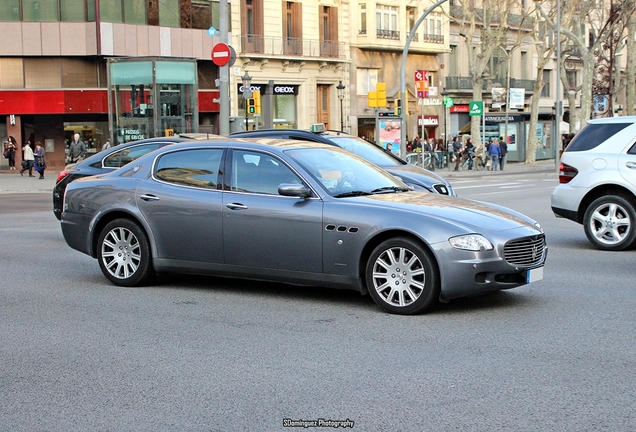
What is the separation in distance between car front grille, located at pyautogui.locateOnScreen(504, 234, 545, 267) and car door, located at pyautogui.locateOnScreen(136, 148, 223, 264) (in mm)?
2750

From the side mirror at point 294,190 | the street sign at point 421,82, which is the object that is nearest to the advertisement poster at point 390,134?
the street sign at point 421,82

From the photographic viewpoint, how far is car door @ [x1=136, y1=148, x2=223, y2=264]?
8945 millimetres

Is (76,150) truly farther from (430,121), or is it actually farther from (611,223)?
(611,223)

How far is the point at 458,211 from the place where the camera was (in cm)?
823

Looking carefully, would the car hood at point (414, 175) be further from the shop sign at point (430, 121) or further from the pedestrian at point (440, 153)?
the shop sign at point (430, 121)

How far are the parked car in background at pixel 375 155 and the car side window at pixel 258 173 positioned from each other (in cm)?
563

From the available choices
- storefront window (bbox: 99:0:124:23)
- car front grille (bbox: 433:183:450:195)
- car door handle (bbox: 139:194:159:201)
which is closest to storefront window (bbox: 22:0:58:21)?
storefront window (bbox: 99:0:124:23)

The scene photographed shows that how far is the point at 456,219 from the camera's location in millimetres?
7969

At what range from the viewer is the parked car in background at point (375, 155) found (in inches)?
572

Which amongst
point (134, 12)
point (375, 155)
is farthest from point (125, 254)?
point (134, 12)

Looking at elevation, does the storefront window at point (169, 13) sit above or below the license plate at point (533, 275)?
above

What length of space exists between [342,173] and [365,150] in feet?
23.2

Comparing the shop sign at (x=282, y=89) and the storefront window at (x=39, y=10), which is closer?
the storefront window at (x=39, y=10)

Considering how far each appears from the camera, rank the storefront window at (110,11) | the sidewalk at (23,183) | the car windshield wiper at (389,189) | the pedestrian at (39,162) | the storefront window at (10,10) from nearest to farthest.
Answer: the car windshield wiper at (389,189) → the sidewalk at (23,183) → the pedestrian at (39,162) → the storefront window at (10,10) → the storefront window at (110,11)
